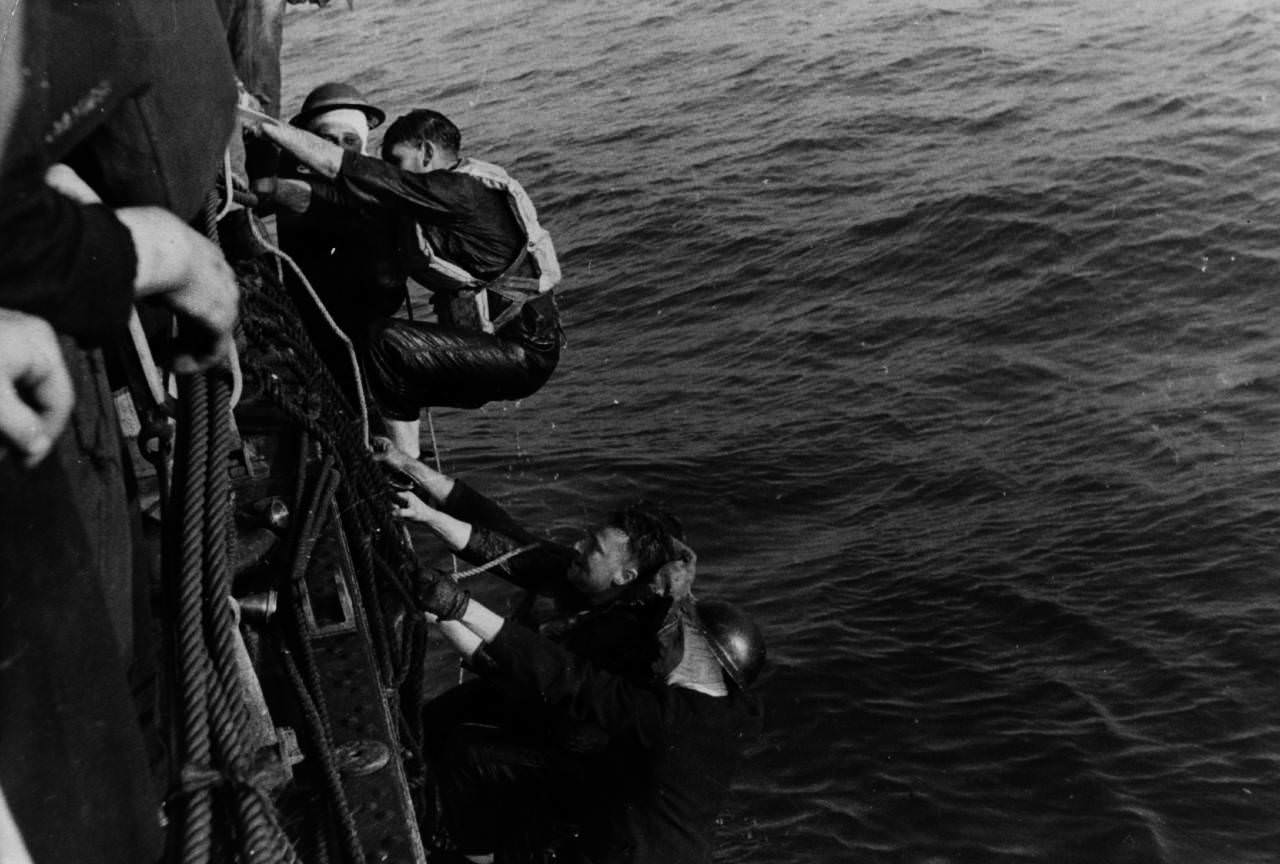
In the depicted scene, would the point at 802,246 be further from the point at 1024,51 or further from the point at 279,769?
the point at 279,769

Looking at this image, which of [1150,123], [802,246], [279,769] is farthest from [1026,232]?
[279,769]

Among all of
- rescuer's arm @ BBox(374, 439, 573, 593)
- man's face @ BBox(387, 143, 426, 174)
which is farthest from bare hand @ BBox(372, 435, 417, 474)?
man's face @ BBox(387, 143, 426, 174)

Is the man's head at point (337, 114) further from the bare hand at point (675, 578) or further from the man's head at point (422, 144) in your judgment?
the bare hand at point (675, 578)

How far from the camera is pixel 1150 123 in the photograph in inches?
616

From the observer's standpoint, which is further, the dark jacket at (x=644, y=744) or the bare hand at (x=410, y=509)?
the bare hand at (x=410, y=509)

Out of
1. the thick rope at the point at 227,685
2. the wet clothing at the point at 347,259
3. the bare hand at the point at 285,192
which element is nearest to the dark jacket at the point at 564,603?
the wet clothing at the point at 347,259

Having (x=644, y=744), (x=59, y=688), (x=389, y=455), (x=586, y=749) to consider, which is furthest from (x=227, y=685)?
(x=389, y=455)

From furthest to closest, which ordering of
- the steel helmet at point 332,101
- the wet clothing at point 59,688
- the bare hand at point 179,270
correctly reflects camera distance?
the steel helmet at point 332,101 → the bare hand at point 179,270 → the wet clothing at point 59,688

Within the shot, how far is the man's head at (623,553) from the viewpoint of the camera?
5.00 metres

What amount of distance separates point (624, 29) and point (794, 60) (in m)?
3.67

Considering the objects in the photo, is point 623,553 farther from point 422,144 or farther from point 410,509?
point 422,144

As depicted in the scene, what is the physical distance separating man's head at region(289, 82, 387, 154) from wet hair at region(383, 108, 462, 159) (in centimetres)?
18

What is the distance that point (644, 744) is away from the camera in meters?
4.58

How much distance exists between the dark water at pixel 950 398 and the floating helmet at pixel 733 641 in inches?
92.7
